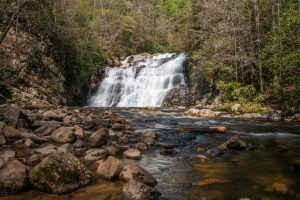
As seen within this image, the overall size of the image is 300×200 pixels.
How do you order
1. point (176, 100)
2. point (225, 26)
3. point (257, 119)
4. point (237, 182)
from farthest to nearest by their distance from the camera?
point (176, 100)
point (225, 26)
point (257, 119)
point (237, 182)

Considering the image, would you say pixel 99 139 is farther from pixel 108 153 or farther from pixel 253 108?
pixel 253 108

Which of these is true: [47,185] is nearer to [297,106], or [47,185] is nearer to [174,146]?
[174,146]

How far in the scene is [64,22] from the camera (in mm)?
28969

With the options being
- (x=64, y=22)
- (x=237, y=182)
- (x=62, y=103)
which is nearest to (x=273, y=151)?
(x=237, y=182)

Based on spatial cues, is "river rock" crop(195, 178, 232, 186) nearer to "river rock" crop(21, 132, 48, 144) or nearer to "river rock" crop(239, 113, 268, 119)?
"river rock" crop(21, 132, 48, 144)

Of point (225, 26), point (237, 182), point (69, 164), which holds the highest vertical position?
point (225, 26)

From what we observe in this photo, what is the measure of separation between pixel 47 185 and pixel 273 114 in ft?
55.8

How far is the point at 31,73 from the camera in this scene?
25094 mm

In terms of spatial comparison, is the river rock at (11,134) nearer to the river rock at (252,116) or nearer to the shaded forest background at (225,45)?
the shaded forest background at (225,45)

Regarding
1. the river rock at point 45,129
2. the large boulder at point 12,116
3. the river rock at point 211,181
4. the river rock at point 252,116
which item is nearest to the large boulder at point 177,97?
the river rock at point 252,116

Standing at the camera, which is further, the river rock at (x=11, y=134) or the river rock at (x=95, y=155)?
the river rock at (x=11, y=134)

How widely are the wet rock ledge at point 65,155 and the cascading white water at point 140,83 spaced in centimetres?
1501

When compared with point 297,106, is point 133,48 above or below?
above

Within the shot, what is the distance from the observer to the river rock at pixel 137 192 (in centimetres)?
651
